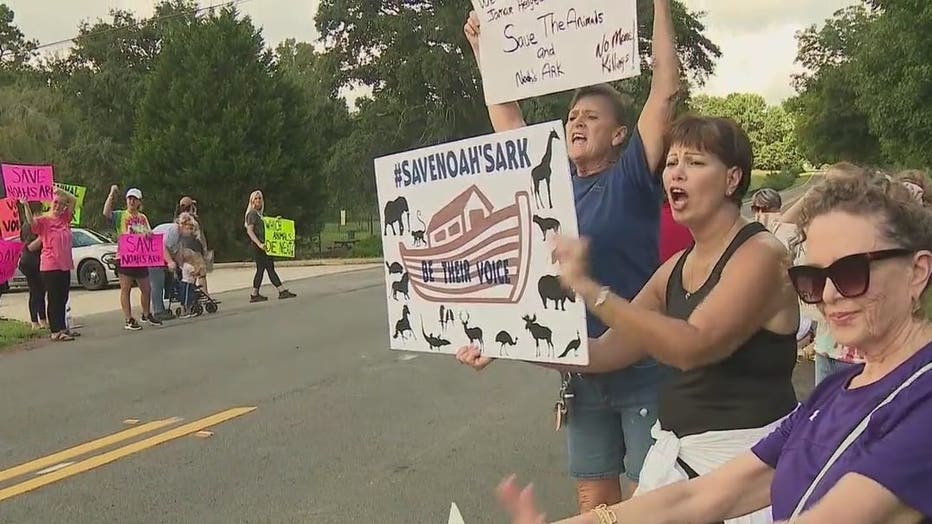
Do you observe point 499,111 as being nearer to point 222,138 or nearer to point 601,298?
point 601,298

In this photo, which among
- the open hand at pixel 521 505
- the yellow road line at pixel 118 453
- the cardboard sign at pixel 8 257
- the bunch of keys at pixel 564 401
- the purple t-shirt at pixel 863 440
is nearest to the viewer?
the purple t-shirt at pixel 863 440

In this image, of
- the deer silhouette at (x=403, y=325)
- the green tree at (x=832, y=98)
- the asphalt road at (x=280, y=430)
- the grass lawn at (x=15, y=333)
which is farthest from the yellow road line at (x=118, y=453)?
the green tree at (x=832, y=98)

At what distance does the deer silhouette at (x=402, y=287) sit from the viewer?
10.2 feet

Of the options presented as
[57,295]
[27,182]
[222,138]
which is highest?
[222,138]

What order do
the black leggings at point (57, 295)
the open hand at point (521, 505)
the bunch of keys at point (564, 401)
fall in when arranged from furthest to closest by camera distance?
the black leggings at point (57, 295) → the bunch of keys at point (564, 401) → the open hand at point (521, 505)

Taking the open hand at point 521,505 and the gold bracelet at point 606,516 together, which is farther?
the gold bracelet at point 606,516

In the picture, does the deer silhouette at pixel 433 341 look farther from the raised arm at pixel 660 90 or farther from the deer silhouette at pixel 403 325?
the raised arm at pixel 660 90

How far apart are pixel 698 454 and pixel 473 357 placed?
728mm

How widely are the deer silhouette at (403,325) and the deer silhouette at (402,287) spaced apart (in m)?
→ 0.04

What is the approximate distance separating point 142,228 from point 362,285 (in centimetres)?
609

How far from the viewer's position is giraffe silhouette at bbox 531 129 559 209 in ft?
8.48

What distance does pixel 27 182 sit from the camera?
12125mm

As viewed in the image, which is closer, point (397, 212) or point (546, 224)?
point (546, 224)

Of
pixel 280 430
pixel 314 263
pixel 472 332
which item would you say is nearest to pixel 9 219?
pixel 280 430
